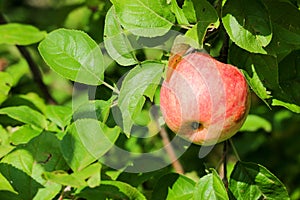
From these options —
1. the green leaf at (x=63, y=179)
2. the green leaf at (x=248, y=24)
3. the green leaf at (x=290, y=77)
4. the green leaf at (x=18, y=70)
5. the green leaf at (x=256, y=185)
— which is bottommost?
the green leaf at (x=18, y=70)

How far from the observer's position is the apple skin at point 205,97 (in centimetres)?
129

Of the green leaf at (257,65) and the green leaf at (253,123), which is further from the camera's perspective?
the green leaf at (253,123)

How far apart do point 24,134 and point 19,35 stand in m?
0.45

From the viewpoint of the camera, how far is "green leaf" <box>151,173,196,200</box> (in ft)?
4.85

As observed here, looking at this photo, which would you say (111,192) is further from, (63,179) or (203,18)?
(203,18)

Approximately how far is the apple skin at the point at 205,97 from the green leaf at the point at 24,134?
401 mm

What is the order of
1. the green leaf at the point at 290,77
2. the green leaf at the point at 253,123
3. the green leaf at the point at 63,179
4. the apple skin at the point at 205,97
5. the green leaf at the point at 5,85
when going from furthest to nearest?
the green leaf at the point at 253,123
the green leaf at the point at 5,85
the green leaf at the point at 290,77
the apple skin at the point at 205,97
the green leaf at the point at 63,179

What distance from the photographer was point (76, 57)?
1.44m

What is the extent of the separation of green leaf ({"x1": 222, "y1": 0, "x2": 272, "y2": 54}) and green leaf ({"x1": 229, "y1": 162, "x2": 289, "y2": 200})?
1.01 feet

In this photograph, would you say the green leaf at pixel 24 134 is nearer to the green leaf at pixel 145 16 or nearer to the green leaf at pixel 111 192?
the green leaf at pixel 111 192

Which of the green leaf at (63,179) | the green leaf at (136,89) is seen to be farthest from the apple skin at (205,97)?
the green leaf at (63,179)

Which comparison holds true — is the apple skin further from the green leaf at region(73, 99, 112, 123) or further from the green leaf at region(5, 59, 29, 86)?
the green leaf at region(5, 59, 29, 86)

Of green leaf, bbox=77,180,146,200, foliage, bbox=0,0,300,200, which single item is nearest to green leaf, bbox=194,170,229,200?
foliage, bbox=0,0,300,200

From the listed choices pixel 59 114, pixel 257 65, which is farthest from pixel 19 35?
pixel 257 65
